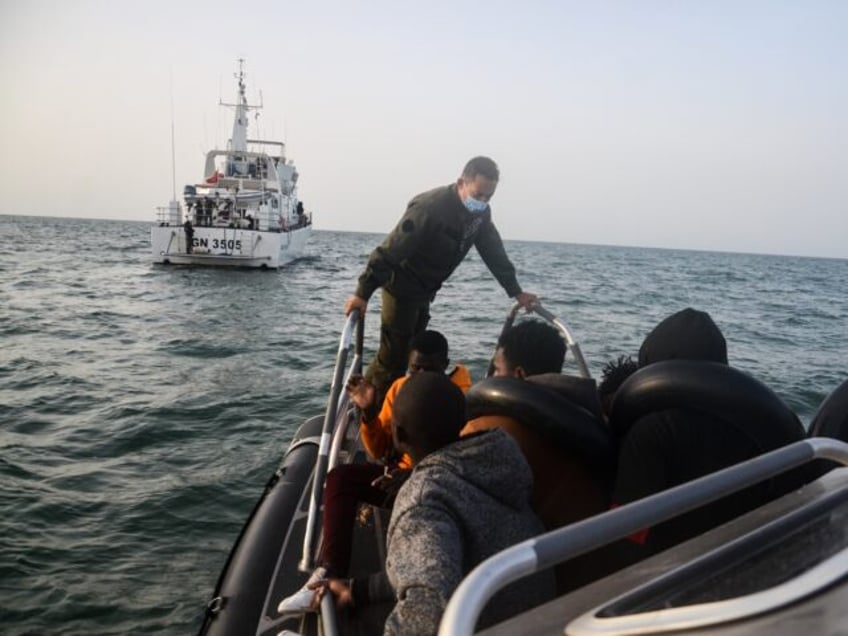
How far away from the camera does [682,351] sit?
2.37 m

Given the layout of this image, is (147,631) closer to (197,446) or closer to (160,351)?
(197,446)

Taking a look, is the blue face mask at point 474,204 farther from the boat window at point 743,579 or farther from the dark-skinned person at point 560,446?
the boat window at point 743,579

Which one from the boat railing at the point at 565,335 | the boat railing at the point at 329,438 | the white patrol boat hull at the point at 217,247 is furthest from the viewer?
the white patrol boat hull at the point at 217,247

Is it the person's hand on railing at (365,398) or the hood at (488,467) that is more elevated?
the hood at (488,467)

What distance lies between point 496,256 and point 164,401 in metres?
5.63

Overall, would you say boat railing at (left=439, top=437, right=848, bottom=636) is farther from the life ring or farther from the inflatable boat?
the life ring

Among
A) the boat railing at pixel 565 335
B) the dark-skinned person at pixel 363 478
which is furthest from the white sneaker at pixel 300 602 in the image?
the boat railing at pixel 565 335

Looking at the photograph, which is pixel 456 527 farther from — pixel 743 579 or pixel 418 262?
pixel 418 262

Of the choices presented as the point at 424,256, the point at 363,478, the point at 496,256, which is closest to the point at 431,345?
the point at 363,478

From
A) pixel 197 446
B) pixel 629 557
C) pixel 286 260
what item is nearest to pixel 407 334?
pixel 629 557

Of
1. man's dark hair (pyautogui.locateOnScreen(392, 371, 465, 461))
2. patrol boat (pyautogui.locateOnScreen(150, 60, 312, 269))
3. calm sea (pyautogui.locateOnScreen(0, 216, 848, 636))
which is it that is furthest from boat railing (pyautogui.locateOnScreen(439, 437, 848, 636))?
patrol boat (pyautogui.locateOnScreen(150, 60, 312, 269))

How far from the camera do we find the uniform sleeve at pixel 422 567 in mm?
1546

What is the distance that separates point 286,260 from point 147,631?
1198 inches

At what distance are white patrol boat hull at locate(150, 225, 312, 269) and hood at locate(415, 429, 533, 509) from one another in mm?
28714
